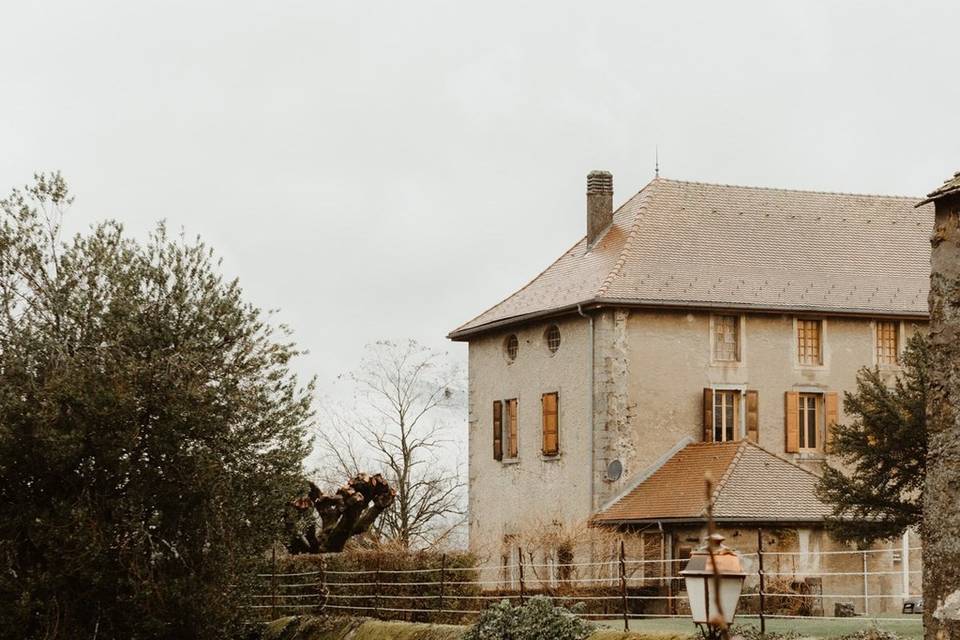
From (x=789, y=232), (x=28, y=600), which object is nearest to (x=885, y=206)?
(x=789, y=232)

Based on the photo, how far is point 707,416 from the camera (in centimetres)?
3766

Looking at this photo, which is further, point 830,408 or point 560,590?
point 830,408

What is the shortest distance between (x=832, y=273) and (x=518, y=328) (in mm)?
7379

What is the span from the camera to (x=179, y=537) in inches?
1073

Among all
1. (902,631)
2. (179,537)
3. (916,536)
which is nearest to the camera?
(902,631)

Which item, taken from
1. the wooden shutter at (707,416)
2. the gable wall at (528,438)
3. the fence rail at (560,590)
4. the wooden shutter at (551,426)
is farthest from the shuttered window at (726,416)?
the fence rail at (560,590)

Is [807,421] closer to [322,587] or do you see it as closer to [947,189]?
[322,587]

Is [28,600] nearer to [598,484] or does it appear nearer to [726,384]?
[598,484]

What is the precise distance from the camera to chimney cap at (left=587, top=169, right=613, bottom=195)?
41.3 meters

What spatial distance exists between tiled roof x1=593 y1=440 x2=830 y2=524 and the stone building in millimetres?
65

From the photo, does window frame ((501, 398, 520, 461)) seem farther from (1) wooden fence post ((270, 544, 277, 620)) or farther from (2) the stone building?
(1) wooden fence post ((270, 544, 277, 620))

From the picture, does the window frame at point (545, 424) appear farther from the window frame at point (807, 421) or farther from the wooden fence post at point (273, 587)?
the wooden fence post at point (273, 587)

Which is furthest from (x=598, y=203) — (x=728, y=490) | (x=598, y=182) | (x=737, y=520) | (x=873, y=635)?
(x=873, y=635)

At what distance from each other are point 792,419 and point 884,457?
10382mm
